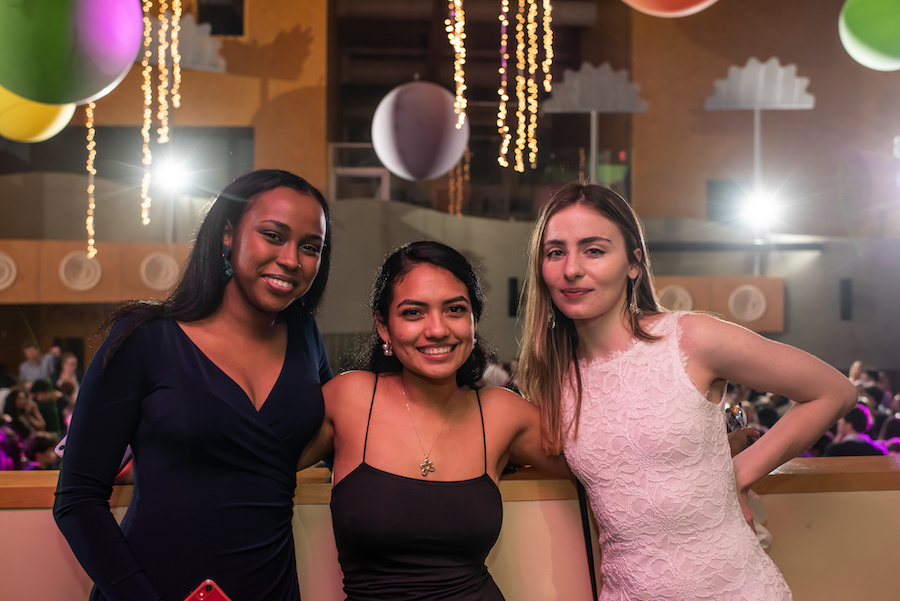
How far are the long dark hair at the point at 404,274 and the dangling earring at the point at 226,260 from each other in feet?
1.08

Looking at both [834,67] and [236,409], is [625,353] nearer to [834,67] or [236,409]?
[236,409]

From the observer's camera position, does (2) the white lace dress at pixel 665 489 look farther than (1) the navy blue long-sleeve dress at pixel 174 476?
Yes

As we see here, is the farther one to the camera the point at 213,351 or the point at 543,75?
the point at 543,75

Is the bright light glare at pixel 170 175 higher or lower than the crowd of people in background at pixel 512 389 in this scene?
higher

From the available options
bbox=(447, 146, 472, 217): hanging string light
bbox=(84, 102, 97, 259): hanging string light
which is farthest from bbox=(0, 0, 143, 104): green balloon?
bbox=(447, 146, 472, 217): hanging string light

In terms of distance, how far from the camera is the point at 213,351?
1.37m

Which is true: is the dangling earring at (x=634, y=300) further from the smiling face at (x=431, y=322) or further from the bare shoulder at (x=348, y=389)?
the bare shoulder at (x=348, y=389)

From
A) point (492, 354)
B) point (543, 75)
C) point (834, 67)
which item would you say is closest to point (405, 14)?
point (543, 75)

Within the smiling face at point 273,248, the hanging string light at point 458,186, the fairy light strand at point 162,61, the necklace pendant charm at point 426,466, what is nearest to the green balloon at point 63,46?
the smiling face at point 273,248

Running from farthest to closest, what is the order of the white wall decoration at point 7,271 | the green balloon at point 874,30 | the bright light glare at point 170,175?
the bright light glare at point 170,175 < the white wall decoration at point 7,271 < the green balloon at point 874,30

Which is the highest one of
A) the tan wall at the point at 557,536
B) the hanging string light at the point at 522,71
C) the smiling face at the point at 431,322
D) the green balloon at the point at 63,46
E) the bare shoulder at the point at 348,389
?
the hanging string light at the point at 522,71

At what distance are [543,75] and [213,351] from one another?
29.5ft

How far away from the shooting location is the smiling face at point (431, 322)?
1.42 m

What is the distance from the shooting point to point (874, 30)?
153 inches
